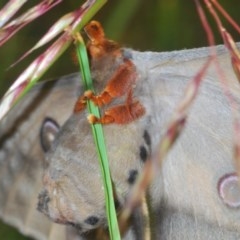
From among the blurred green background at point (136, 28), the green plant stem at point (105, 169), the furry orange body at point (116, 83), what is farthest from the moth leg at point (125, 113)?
A: the blurred green background at point (136, 28)

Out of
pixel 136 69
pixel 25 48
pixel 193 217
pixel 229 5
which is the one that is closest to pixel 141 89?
pixel 136 69

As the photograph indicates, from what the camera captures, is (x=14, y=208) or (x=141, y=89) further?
(x=14, y=208)

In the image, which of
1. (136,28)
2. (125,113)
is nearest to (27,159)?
(125,113)

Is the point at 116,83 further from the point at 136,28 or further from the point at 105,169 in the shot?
the point at 136,28

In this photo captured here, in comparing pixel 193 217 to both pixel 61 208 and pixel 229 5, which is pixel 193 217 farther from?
pixel 229 5

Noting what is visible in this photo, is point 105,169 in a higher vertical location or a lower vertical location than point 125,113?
higher

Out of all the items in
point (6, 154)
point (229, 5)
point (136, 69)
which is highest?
point (136, 69)
